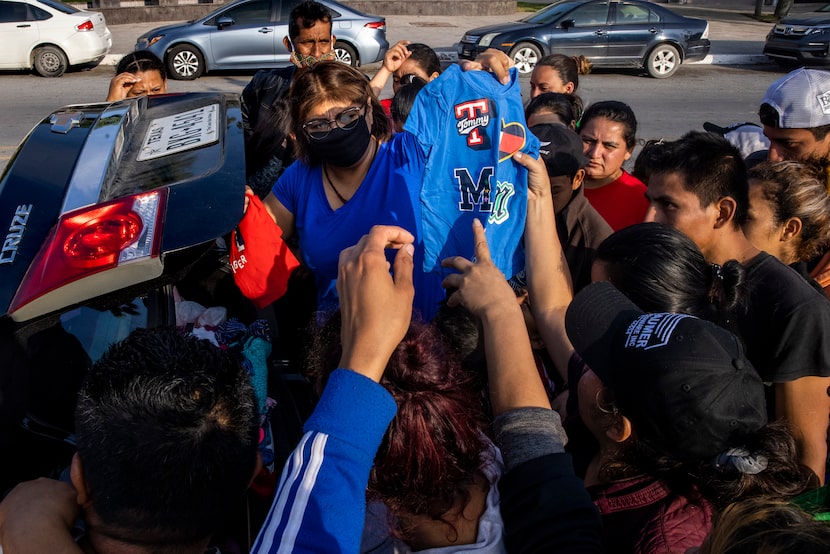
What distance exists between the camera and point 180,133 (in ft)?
8.50

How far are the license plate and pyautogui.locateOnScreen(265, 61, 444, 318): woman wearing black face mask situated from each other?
0.36 m

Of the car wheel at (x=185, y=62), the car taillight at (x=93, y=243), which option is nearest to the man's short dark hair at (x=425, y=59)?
the car taillight at (x=93, y=243)

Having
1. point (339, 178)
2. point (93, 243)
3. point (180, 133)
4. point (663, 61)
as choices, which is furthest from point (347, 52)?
point (93, 243)

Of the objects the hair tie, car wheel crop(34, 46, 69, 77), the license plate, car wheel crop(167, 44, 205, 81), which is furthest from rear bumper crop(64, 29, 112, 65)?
the hair tie

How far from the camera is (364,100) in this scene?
2818mm

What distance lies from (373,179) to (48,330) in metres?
1.33

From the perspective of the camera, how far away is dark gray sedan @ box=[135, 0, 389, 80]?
524 inches

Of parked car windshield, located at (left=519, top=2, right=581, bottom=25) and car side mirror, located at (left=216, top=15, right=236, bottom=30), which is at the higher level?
parked car windshield, located at (left=519, top=2, right=581, bottom=25)

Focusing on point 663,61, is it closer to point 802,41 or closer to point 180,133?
point 802,41

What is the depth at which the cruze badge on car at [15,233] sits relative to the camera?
187 cm

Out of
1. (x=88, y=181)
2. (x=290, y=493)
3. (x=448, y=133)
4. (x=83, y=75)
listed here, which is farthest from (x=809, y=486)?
(x=83, y=75)

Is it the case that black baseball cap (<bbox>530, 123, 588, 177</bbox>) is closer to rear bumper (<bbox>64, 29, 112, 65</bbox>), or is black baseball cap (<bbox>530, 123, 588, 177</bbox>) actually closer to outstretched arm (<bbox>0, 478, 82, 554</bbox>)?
Answer: outstretched arm (<bbox>0, 478, 82, 554</bbox>)

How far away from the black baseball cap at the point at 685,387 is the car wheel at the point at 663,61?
1432 cm

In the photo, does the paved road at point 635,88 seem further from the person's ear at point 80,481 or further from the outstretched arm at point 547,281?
the person's ear at point 80,481
